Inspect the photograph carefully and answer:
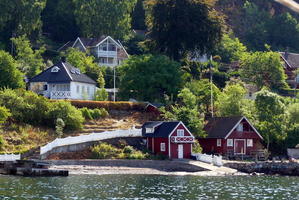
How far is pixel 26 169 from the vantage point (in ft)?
162

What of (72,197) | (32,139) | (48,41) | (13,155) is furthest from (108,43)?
(72,197)

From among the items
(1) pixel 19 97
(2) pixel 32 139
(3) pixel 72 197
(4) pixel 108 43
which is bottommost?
(3) pixel 72 197

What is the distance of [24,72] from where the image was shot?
8375 centimetres

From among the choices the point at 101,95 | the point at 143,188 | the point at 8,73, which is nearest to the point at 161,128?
the point at 101,95

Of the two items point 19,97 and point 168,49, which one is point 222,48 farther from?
point 19,97

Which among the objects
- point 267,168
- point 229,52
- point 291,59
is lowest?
point 267,168

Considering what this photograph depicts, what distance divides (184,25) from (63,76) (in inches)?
718

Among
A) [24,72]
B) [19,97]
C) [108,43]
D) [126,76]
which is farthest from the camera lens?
[108,43]

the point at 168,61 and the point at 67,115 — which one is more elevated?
the point at 168,61

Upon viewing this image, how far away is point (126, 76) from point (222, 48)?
36.3m

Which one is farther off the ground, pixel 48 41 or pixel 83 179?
pixel 48 41

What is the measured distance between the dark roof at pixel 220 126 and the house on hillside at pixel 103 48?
32.2 m

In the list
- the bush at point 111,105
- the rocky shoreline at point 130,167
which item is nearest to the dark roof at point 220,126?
the bush at point 111,105

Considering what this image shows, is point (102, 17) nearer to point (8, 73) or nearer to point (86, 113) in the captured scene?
point (8, 73)
